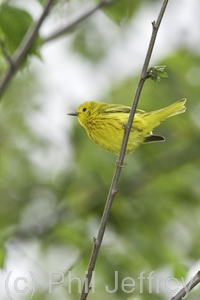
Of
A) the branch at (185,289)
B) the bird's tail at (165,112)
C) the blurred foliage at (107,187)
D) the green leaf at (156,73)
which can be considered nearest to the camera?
the branch at (185,289)

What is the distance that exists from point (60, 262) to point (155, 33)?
16.6ft

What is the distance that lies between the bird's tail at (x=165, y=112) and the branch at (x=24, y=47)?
3.88 feet

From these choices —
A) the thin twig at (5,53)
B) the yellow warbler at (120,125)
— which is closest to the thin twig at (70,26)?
the yellow warbler at (120,125)

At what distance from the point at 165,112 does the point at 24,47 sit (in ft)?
4.26

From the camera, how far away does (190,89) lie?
819cm

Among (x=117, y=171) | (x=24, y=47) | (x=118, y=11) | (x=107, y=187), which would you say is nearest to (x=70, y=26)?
(x=118, y=11)

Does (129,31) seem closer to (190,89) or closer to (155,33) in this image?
(190,89)

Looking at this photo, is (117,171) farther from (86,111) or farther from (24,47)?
(86,111)

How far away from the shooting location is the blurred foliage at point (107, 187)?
6895mm

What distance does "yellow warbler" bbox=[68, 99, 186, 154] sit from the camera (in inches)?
220

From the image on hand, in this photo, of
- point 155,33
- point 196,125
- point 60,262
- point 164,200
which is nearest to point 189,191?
point 164,200

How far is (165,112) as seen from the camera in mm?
5551

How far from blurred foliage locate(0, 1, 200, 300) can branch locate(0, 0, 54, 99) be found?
127cm

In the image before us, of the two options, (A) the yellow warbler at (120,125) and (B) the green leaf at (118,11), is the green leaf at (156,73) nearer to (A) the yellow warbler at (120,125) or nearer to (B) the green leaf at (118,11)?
(A) the yellow warbler at (120,125)
